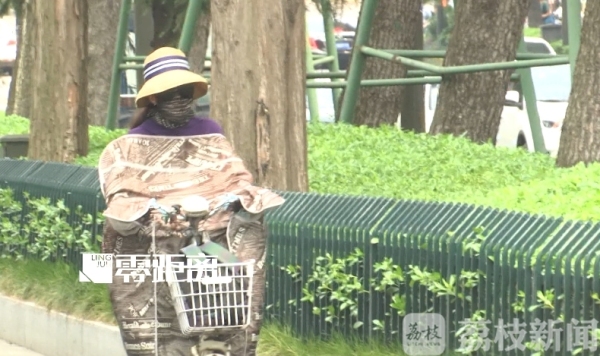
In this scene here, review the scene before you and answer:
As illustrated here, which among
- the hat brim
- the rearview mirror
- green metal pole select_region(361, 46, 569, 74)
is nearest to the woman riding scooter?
the hat brim

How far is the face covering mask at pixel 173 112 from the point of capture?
5.80 meters

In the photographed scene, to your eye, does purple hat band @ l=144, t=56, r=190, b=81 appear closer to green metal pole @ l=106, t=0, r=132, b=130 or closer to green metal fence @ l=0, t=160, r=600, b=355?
green metal fence @ l=0, t=160, r=600, b=355

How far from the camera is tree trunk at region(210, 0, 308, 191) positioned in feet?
29.5

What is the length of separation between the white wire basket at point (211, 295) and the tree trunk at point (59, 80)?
9170mm

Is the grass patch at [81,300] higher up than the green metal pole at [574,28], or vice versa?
the green metal pole at [574,28]

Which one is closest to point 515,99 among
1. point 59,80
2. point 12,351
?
point 59,80

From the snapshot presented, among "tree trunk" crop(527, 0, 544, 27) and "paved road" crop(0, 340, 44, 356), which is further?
"tree trunk" crop(527, 0, 544, 27)

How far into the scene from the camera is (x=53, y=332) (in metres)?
9.91

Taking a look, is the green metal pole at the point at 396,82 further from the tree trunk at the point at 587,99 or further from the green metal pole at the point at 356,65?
the tree trunk at the point at 587,99

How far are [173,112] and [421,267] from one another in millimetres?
1876

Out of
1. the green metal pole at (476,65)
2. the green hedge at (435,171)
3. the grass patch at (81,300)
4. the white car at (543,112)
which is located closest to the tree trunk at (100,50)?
the white car at (543,112)

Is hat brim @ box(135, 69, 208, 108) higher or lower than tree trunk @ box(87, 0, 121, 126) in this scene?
higher

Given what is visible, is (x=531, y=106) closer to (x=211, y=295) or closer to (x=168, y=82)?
(x=168, y=82)

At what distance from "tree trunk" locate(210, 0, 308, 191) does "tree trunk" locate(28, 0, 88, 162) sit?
5.27m
